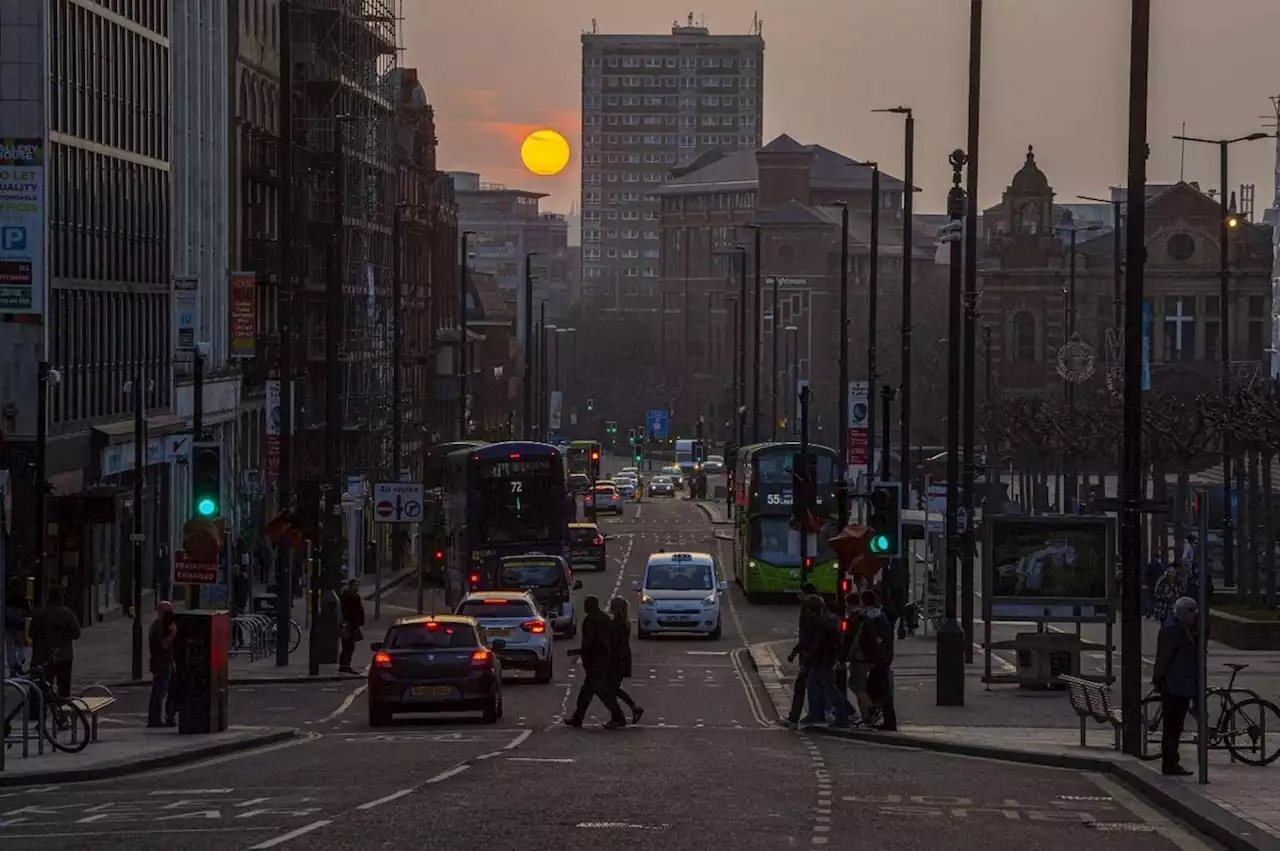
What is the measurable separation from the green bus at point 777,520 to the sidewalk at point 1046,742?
1652 centimetres

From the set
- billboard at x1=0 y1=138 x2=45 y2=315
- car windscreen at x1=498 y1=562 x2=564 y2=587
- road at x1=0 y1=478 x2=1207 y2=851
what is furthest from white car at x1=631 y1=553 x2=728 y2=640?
road at x1=0 y1=478 x2=1207 y2=851

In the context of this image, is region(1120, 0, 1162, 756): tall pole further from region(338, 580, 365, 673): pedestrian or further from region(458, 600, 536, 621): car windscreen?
region(338, 580, 365, 673): pedestrian

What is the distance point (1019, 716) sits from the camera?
3366 cm

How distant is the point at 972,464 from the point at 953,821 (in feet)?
70.7

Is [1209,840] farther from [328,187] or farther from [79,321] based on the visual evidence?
[328,187]

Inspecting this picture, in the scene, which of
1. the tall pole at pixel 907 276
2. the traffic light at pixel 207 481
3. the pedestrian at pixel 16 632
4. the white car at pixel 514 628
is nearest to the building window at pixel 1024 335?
the tall pole at pixel 907 276

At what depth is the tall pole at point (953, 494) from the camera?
34656mm

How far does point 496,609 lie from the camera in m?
41.2

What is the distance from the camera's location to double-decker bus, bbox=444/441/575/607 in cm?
6028

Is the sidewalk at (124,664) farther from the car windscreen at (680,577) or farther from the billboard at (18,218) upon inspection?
the car windscreen at (680,577)

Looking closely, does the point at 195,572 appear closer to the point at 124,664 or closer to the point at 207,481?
the point at 207,481

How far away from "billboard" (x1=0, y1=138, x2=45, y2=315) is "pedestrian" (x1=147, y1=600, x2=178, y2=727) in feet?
26.3

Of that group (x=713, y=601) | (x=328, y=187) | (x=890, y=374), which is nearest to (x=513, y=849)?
(x=713, y=601)

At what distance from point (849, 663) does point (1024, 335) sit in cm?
11672
